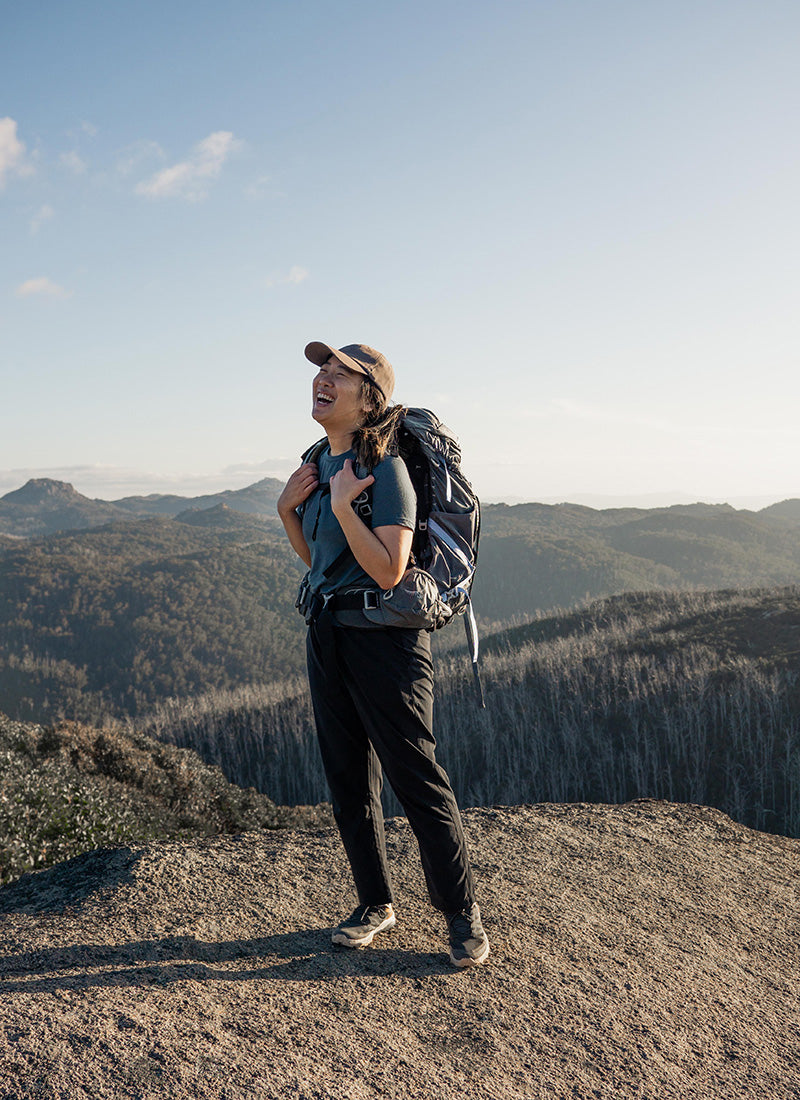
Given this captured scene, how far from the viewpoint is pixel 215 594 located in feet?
216

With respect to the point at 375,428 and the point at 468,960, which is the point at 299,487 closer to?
the point at 375,428

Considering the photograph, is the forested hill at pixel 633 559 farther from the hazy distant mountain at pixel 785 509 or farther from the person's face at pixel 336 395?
the person's face at pixel 336 395

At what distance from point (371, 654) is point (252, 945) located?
4.39ft

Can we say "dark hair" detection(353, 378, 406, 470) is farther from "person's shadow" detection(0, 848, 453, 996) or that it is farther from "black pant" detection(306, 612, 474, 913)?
"person's shadow" detection(0, 848, 453, 996)

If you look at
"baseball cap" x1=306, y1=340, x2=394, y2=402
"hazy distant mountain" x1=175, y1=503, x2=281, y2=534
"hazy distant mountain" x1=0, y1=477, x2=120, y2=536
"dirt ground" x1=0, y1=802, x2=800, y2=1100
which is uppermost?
"hazy distant mountain" x1=0, y1=477, x2=120, y2=536

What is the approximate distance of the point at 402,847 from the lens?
422 centimetres

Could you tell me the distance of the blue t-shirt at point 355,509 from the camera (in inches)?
98.4

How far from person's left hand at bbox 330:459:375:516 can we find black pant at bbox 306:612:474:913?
1.42ft

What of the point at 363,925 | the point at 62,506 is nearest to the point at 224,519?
the point at 62,506

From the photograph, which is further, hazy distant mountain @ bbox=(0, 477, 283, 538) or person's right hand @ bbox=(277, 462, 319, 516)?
hazy distant mountain @ bbox=(0, 477, 283, 538)

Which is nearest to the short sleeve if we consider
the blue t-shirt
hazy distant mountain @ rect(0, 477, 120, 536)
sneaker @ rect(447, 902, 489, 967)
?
the blue t-shirt

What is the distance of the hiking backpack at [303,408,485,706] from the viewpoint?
8.85ft

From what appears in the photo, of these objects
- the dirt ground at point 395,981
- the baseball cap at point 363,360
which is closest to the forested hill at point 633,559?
the dirt ground at point 395,981

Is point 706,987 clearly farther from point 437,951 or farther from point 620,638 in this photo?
point 620,638
